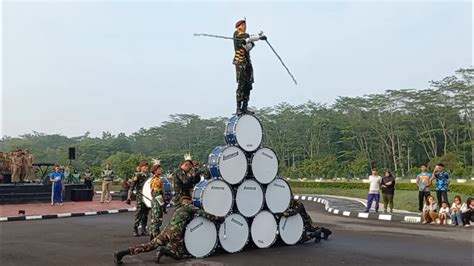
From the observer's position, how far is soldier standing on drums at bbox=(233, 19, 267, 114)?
31.6 ft

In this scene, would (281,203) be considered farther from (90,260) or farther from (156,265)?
(90,260)

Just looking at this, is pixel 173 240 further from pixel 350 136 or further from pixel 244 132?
pixel 350 136

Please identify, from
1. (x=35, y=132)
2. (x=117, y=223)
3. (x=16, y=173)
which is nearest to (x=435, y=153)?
(x=16, y=173)

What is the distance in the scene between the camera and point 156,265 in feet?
25.0

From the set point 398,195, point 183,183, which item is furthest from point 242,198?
point 398,195

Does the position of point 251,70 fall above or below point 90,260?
above

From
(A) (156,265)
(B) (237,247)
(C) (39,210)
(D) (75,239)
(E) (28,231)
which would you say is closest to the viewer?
(A) (156,265)

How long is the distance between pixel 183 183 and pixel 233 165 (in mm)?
937

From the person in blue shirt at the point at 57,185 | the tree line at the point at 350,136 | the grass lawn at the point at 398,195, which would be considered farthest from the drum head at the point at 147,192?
the tree line at the point at 350,136

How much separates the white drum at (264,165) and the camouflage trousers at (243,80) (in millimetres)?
1074

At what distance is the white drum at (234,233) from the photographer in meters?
8.76

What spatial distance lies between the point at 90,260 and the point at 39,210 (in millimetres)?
11336

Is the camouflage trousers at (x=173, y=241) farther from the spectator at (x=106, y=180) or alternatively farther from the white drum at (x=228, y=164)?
the spectator at (x=106, y=180)

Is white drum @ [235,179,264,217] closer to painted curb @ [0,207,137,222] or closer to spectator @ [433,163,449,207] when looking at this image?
spectator @ [433,163,449,207]
